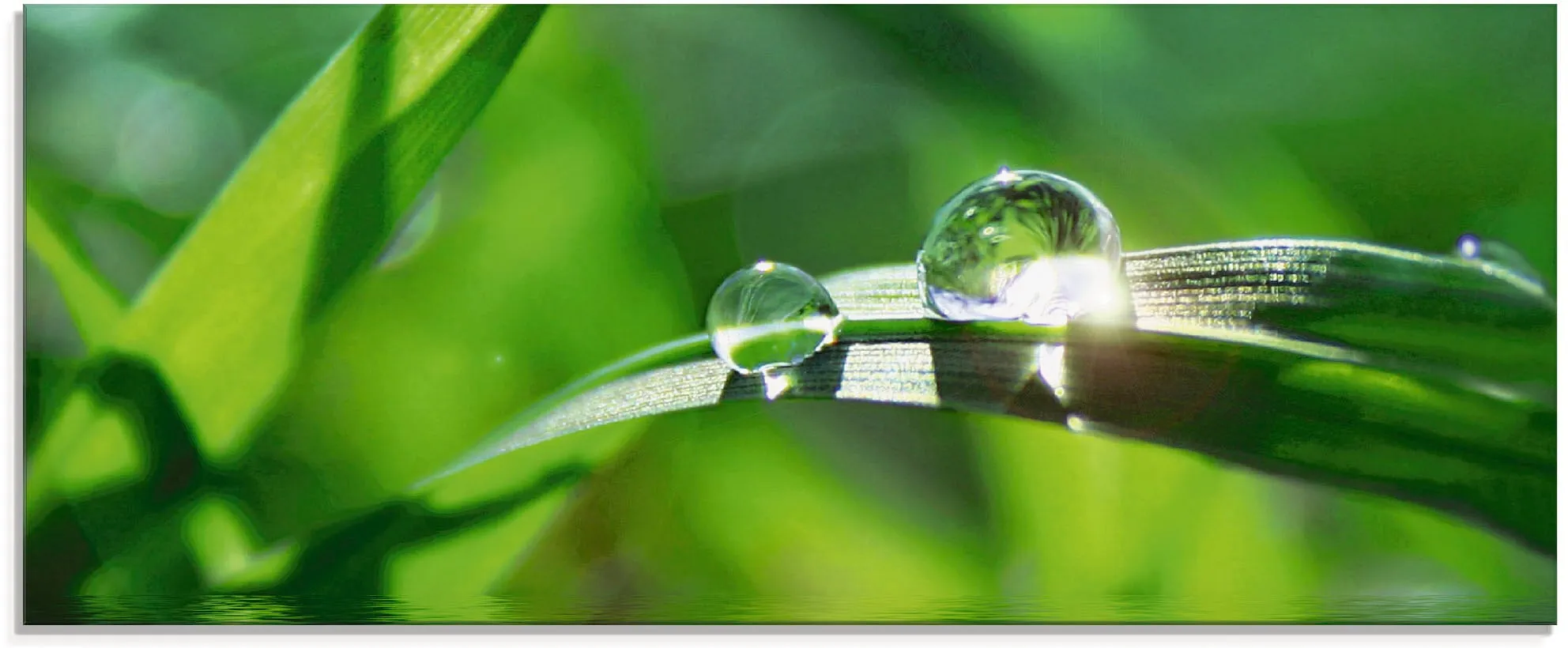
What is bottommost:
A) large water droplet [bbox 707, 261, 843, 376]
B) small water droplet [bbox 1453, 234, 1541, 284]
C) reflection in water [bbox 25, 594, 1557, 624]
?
reflection in water [bbox 25, 594, 1557, 624]

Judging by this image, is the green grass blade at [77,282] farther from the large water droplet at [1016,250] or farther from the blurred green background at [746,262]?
the large water droplet at [1016,250]

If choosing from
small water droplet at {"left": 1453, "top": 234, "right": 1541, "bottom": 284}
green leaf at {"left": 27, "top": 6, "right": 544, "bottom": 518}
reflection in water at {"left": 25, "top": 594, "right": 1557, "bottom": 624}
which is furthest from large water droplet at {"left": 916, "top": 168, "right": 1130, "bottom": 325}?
green leaf at {"left": 27, "top": 6, "right": 544, "bottom": 518}

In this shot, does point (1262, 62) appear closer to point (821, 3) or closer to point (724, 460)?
point (821, 3)

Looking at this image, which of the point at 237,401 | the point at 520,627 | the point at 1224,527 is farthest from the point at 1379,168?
the point at 237,401

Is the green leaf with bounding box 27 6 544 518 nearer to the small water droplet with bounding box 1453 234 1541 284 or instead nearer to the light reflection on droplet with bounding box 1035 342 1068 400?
the light reflection on droplet with bounding box 1035 342 1068 400

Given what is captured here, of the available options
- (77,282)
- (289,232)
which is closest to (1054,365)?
(289,232)

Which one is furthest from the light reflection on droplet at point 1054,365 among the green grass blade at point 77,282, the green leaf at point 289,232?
the green grass blade at point 77,282
